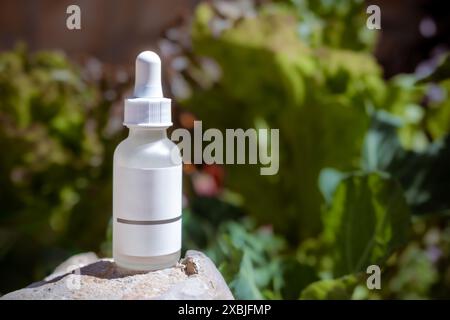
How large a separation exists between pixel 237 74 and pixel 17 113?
293mm

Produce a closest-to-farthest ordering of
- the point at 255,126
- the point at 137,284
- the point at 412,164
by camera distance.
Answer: the point at 137,284 → the point at 412,164 → the point at 255,126

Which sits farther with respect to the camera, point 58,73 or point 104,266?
point 58,73

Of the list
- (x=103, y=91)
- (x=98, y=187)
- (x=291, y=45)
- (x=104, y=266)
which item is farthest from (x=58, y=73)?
(x=104, y=266)

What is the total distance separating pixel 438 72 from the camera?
516 mm

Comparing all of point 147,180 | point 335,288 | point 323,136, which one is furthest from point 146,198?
point 323,136

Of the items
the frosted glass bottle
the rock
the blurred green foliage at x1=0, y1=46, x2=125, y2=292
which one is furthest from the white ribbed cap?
the blurred green foliage at x1=0, y1=46, x2=125, y2=292

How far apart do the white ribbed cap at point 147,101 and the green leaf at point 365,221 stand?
23 cm

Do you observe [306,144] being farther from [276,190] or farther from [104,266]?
[104,266]

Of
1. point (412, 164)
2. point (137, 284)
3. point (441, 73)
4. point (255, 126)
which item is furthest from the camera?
point (255, 126)

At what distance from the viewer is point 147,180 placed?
0.43 meters

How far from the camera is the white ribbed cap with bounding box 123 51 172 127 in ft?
1.39

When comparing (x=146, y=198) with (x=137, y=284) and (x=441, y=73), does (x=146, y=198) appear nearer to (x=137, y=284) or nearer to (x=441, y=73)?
(x=137, y=284)

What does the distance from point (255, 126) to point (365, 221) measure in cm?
27

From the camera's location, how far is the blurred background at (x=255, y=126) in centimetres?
70
